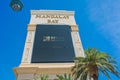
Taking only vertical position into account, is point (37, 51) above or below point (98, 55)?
above

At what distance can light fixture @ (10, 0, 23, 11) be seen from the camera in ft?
24.9

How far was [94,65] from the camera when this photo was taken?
34.1 m

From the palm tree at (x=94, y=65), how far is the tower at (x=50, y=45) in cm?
2523

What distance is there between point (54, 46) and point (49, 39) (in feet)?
15.8

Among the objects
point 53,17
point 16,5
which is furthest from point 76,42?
point 16,5

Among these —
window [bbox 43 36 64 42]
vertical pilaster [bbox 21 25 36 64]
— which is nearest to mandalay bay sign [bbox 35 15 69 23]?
vertical pilaster [bbox 21 25 36 64]

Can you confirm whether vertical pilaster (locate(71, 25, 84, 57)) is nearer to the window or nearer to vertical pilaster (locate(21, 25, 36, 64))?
the window

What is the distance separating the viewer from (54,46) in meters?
72.9

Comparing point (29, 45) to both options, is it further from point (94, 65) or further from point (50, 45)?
point (94, 65)

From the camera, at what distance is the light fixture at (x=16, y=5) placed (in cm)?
760

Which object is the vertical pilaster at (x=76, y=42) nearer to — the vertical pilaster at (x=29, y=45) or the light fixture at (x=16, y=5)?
the vertical pilaster at (x=29, y=45)

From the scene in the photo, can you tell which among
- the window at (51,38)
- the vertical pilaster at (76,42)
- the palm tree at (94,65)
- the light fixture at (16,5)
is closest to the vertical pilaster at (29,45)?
the window at (51,38)

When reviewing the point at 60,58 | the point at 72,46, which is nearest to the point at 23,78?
the point at 60,58

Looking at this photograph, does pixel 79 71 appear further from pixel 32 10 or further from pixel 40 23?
pixel 32 10
